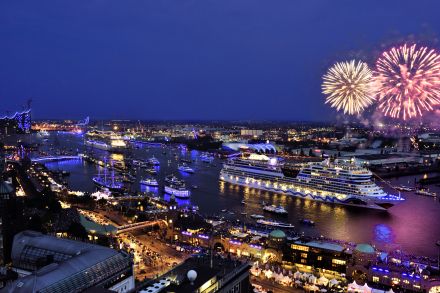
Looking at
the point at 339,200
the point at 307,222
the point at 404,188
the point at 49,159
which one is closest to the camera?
the point at 307,222

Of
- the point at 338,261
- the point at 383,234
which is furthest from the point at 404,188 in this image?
the point at 338,261

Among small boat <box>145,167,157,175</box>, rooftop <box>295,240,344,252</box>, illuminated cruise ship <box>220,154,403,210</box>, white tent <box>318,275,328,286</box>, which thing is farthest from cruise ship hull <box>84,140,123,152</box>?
white tent <box>318,275,328,286</box>

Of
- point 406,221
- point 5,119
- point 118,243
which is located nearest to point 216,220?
point 118,243

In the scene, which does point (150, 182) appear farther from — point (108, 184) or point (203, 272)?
point (203, 272)

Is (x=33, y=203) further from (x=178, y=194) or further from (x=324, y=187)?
(x=324, y=187)

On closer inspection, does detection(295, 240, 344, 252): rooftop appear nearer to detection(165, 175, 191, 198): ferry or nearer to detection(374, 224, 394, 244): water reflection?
detection(374, 224, 394, 244): water reflection
